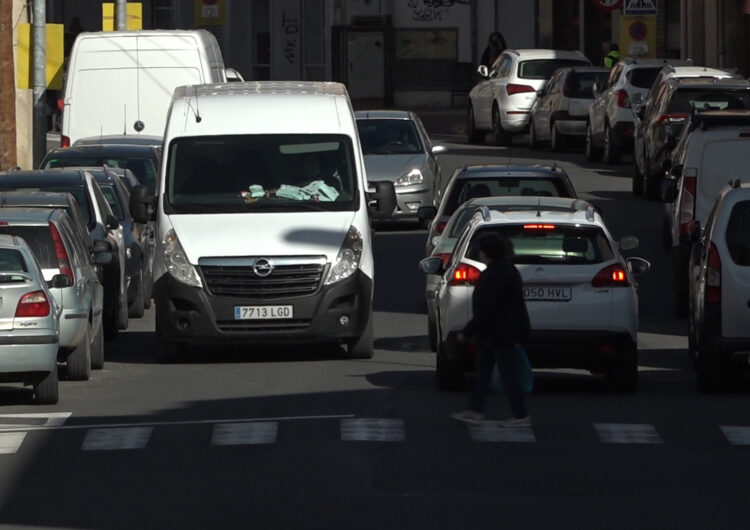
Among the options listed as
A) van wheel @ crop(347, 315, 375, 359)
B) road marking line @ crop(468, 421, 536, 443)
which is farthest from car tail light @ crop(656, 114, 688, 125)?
road marking line @ crop(468, 421, 536, 443)

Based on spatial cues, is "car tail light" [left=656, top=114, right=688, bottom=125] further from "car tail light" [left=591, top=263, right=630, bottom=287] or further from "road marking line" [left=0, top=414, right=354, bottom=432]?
"road marking line" [left=0, top=414, right=354, bottom=432]

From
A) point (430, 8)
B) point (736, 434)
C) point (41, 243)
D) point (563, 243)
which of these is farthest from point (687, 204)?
point (430, 8)

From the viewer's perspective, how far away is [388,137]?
3123 cm

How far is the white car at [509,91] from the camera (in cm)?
4197

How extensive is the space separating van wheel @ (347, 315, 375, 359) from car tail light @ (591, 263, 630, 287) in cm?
323

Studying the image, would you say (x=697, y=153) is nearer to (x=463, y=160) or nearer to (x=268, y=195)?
(x=268, y=195)

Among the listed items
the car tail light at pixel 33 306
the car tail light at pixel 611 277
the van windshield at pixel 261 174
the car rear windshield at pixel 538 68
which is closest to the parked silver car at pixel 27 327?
the car tail light at pixel 33 306

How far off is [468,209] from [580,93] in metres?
19.8

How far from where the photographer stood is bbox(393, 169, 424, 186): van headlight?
98.4 ft

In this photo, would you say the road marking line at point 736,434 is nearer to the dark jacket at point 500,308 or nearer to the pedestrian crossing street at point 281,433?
the pedestrian crossing street at point 281,433

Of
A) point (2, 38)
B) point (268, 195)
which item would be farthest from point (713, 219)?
point (2, 38)

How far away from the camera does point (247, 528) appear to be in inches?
408

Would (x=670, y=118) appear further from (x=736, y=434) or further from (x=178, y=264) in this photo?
(x=736, y=434)

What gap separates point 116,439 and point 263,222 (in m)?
4.94
